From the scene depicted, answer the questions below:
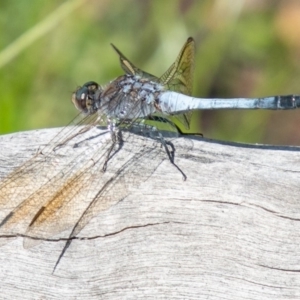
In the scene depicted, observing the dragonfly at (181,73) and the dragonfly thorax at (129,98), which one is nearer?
the dragonfly thorax at (129,98)

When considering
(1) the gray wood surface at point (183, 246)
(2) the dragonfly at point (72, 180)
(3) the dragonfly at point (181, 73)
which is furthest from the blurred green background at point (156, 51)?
(1) the gray wood surface at point (183, 246)

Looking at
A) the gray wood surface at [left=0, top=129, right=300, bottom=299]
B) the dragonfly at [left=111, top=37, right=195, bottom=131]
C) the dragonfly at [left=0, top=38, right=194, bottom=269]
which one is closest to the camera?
the gray wood surface at [left=0, top=129, right=300, bottom=299]

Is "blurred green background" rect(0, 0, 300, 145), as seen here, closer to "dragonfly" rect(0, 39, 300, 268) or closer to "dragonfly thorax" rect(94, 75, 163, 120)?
"dragonfly thorax" rect(94, 75, 163, 120)

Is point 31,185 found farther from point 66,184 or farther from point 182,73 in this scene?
point 182,73

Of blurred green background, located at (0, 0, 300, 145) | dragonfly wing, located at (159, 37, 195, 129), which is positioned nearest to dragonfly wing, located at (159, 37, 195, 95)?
dragonfly wing, located at (159, 37, 195, 129)

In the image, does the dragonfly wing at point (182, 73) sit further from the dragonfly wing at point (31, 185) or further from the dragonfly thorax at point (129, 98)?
the dragonfly wing at point (31, 185)

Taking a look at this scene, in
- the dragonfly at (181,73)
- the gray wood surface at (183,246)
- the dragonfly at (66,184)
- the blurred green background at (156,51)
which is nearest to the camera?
the gray wood surface at (183,246)

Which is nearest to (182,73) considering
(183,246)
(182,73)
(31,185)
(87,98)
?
(182,73)

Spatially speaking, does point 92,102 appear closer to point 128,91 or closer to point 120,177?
point 128,91
